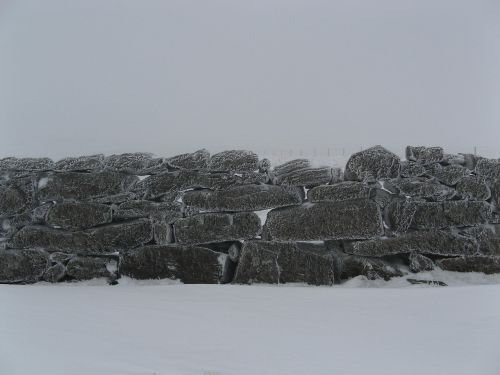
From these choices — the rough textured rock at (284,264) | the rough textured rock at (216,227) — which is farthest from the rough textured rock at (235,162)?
the rough textured rock at (284,264)

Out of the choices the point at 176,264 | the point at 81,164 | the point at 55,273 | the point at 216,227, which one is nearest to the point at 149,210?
the point at 176,264

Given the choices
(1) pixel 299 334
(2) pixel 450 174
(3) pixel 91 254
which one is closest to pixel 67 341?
(1) pixel 299 334

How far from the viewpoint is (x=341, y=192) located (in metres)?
6.10

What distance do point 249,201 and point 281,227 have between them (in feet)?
2.03

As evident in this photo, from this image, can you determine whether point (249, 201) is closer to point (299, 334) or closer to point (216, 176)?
point (216, 176)

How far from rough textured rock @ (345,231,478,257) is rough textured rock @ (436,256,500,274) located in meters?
0.10

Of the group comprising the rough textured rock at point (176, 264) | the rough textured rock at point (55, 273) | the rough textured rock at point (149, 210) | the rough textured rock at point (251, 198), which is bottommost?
the rough textured rock at point (55, 273)

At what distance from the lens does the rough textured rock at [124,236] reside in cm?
644

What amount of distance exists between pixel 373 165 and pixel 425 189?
2.67 ft

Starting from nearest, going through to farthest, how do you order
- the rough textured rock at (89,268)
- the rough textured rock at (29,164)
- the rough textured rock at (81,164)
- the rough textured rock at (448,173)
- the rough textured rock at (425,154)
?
the rough textured rock at (448,173) < the rough textured rock at (425,154) < the rough textured rock at (89,268) < the rough textured rock at (81,164) < the rough textured rock at (29,164)

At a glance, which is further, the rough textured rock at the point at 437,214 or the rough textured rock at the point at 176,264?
the rough textured rock at the point at 176,264

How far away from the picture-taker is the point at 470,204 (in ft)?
19.5

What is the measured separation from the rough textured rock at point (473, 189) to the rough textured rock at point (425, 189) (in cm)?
14

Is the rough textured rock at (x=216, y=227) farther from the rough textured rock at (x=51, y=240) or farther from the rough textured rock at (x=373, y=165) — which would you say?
the rough textured rock at (x=373, y=165)
